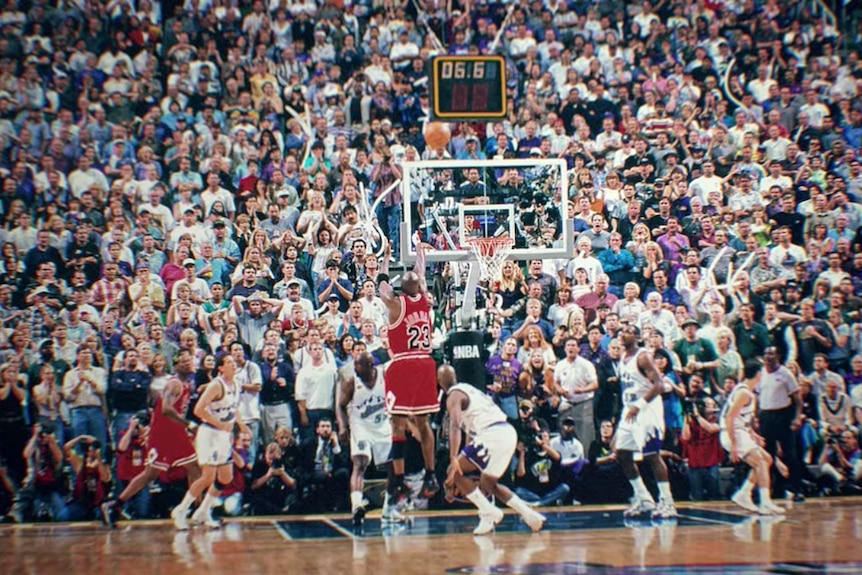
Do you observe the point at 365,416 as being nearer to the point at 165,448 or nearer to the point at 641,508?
the point at 165,448

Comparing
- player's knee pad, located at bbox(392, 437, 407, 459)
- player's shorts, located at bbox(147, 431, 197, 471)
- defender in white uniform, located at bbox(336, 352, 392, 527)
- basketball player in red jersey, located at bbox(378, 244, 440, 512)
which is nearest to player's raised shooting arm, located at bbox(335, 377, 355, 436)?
defender in white uniform, located at bbox(336, 352, 392, 527)

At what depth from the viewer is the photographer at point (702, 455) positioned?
9.98m

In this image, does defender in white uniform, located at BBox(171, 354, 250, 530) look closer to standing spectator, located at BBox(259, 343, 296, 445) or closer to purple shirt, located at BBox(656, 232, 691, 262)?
standing spectator, located at BBox(259, 343, 296, 445)

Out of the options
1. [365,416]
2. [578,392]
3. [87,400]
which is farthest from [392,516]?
[87,400]

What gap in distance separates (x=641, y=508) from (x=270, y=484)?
343 centimetres

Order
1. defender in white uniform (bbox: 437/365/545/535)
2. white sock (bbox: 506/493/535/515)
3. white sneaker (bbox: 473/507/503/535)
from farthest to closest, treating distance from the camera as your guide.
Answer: defender in white uniform (bbox: 437/365/545/535) → white sock (bbox: 506/493/535/515) → white sneaker (bbox: 473/507/503/535)

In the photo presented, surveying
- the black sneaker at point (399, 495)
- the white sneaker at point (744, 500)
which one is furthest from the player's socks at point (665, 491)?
the black sneaker at point (399, 495)

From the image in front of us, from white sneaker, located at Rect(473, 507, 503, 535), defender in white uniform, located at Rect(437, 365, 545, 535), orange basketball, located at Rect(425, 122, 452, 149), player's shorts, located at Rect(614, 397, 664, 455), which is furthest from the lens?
orange basketball, located at Rect(425, 122, 452, 149)

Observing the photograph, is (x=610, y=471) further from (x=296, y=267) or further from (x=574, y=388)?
(x=296, y=267)

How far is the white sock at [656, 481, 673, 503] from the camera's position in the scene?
9633 millimetres

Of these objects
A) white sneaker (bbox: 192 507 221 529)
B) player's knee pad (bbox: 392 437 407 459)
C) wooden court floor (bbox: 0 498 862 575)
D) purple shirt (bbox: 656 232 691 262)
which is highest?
purple shirt (bbox: 656 232 691 262)

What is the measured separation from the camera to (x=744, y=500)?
32.4 feet

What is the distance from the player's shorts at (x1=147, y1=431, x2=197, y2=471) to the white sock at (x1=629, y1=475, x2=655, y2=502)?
408cm

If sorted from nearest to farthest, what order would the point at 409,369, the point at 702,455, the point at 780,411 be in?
the point at 409,369, the point at 702,455, the point at 780,411
